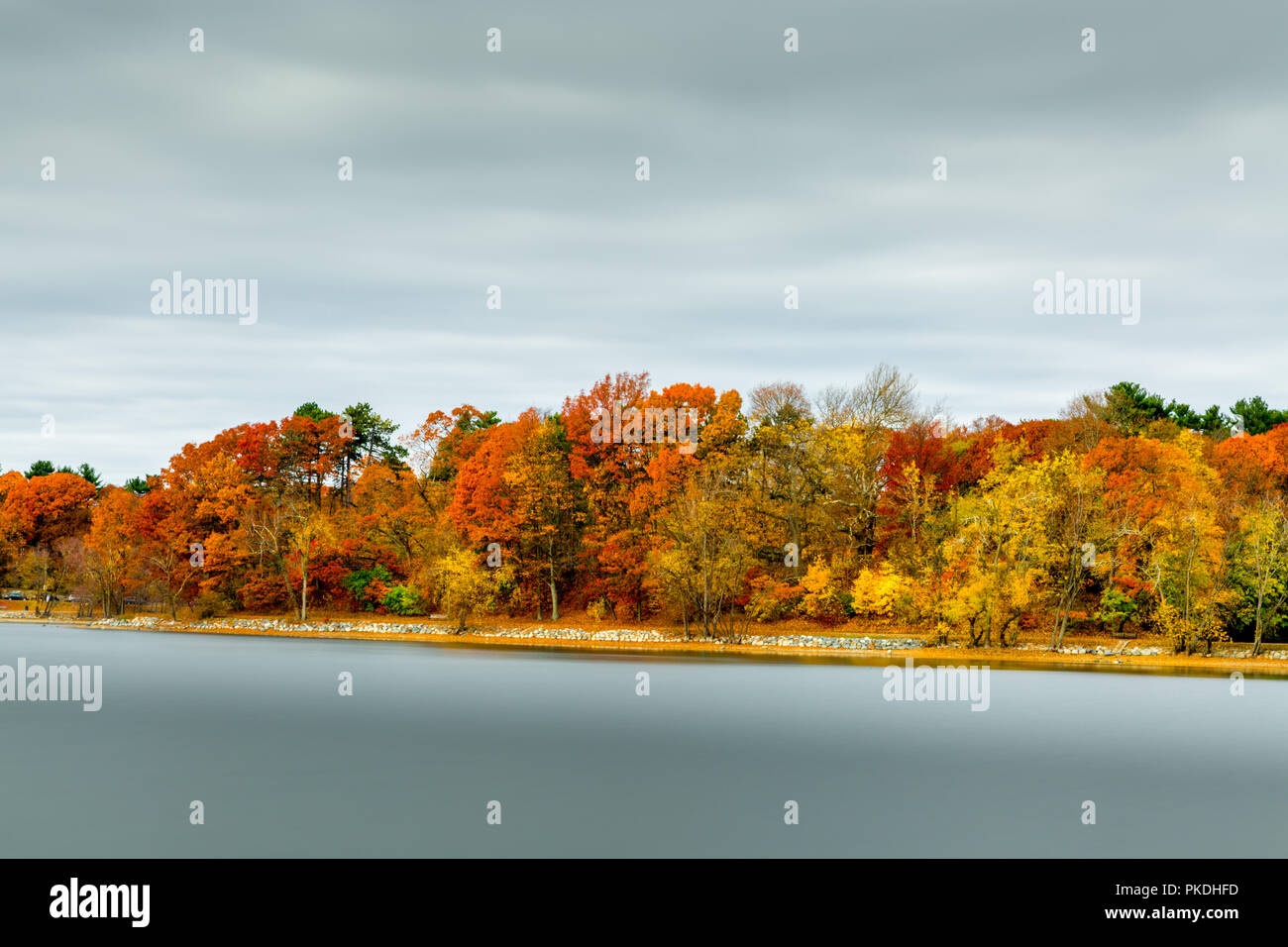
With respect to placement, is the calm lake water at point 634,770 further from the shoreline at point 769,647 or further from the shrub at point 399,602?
the shrub at point 399,602

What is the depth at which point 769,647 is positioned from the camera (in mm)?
56344

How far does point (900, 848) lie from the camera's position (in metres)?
15.4

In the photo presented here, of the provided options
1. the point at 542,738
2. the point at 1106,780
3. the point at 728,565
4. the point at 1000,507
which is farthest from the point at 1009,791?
the point at 728,565

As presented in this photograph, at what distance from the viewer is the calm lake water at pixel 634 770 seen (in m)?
15.7

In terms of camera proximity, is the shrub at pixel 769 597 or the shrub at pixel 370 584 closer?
the shrub at pixel 769 597

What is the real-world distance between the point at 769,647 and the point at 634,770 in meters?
36.6

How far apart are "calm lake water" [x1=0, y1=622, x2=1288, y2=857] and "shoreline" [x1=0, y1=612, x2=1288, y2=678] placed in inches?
374

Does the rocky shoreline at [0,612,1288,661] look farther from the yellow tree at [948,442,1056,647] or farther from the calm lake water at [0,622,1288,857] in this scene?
the calm lake water at [0,622,1288,857]

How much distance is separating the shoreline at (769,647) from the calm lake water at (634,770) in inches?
374

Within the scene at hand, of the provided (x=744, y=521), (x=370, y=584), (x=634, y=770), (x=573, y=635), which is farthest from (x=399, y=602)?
(x=634, y=770)

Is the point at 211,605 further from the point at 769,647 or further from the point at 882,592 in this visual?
the point at 882,592

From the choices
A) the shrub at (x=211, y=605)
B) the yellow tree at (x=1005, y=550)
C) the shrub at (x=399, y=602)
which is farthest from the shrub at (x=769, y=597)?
the shrub at (x=211, y=605)

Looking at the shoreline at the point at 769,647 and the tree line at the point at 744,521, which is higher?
the tree line at the point at 744,521

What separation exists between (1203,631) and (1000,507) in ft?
34.1
